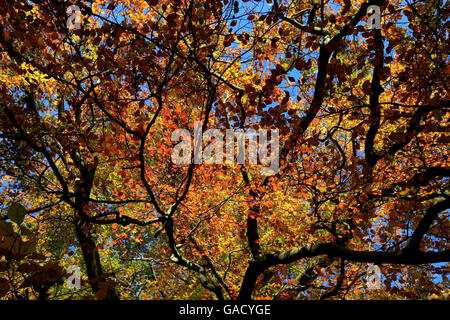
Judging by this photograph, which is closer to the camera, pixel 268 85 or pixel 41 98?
pixel 268 85

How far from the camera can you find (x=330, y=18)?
8.18 m

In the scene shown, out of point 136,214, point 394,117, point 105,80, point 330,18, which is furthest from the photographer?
point 136,214

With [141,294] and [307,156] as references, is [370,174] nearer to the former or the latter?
[307,156]

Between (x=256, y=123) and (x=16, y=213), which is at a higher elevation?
(x=256, y=123)

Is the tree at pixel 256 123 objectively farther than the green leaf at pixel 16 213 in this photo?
Yes

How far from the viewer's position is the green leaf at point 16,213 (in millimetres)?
1749

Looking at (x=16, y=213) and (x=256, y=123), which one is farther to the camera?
(x=256, y=123)

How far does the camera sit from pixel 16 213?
176 cm

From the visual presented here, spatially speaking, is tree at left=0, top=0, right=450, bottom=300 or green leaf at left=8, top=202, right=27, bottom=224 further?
tree at left=0, top=0, right=450, bottom=300

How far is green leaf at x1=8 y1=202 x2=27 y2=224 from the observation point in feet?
5.74
